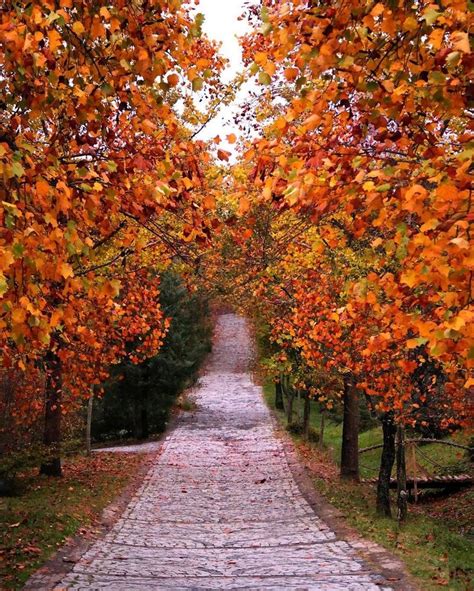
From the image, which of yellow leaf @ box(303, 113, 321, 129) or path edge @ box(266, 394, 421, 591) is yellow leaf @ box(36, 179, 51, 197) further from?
path edge @ box(266, 394, 421, 591)

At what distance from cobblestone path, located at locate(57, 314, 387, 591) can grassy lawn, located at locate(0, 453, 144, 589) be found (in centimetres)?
57

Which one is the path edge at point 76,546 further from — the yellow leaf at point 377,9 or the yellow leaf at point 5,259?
the yellow leaf at point 377,9

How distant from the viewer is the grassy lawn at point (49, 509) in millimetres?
8914

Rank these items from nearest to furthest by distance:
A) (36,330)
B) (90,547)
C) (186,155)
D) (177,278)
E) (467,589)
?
(36,330), (186,155), (467,589), (90,547), (177,278)

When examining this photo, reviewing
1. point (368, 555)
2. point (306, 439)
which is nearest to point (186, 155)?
point (368, 555)

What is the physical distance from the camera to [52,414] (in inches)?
622

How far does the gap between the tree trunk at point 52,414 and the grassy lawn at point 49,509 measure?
35 centimetres

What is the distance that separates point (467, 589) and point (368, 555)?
2.10m

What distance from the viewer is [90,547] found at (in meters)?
10.4

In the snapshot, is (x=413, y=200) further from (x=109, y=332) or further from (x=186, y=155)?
(x=109, y=332)

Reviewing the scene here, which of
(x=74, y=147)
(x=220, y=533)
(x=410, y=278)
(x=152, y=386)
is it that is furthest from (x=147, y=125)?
(x=152, y=386)

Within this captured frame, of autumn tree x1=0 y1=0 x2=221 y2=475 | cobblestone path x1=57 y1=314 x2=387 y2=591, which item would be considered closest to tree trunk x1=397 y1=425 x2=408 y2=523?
cobblestone path x1=57 y1=314 x2=387 y2=591

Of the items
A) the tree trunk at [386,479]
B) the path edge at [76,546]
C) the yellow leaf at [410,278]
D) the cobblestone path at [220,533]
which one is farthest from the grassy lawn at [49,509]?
the yellow leaf at [410,278]

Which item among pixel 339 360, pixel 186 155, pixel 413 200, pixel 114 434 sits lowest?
pixel 114 434
